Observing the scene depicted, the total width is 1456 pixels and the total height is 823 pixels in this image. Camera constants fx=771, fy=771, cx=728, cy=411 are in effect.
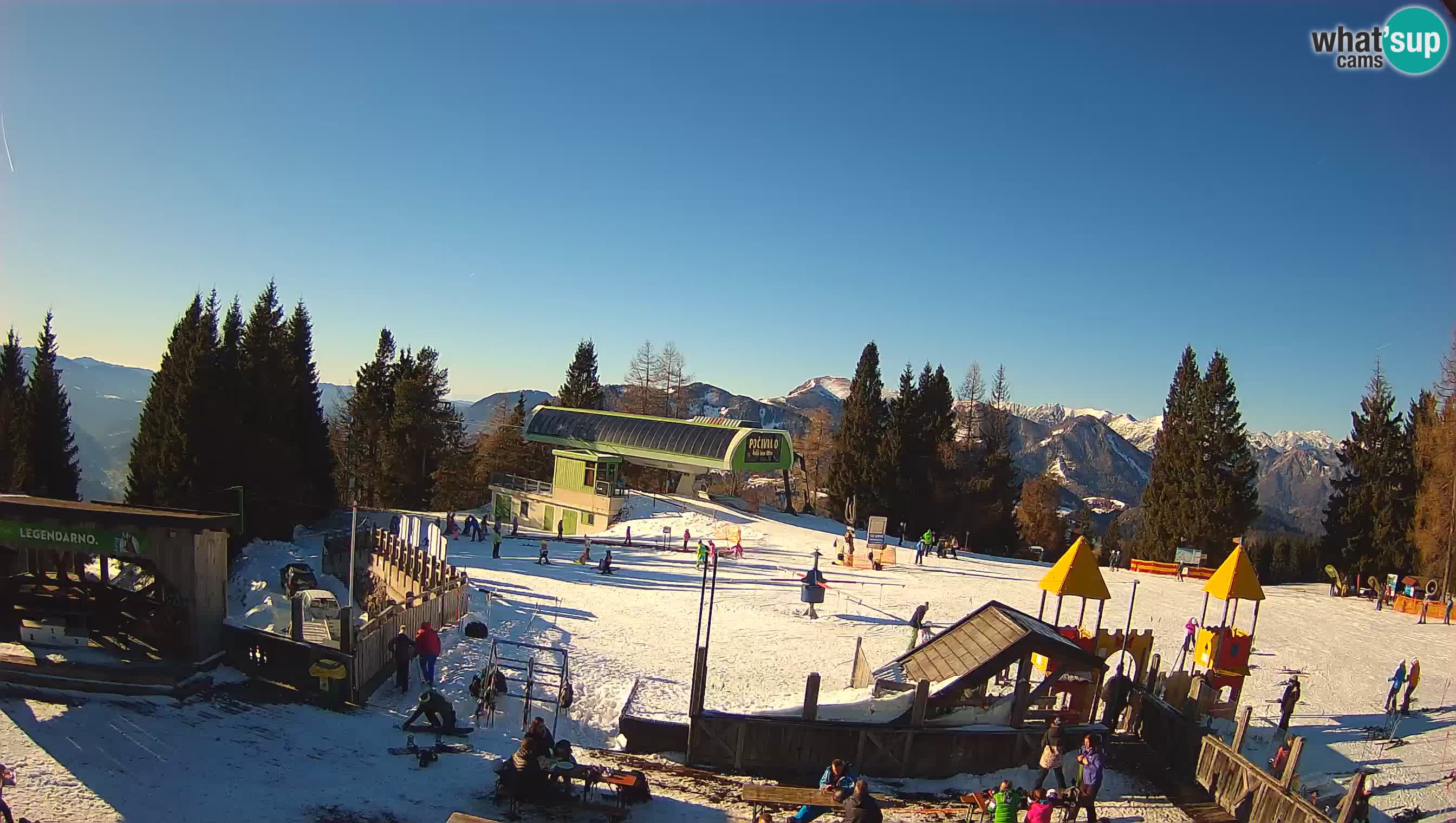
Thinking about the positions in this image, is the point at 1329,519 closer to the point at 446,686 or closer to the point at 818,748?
the point at 818,748

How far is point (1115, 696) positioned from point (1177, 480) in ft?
124

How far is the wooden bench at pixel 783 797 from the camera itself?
10750 millimetres

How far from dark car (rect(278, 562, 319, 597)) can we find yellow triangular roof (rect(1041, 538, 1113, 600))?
21.8 metres

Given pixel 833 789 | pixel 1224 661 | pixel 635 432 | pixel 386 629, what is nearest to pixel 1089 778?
pixel 833 789

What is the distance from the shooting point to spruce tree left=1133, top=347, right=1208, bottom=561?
45.8 meters

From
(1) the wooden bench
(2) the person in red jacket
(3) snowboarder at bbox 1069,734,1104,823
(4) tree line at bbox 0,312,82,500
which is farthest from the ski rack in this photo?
(4) tree line at bbox 0,312,82,500

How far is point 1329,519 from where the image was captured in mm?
45969

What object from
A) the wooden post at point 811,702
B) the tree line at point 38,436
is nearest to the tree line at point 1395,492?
the wooden post at point 811,702

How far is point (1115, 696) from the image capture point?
15.5 m

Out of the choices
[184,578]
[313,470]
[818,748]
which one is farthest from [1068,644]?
[313,470]

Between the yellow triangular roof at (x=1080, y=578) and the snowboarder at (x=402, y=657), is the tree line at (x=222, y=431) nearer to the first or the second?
the snowboarder at (x=402, y=657)

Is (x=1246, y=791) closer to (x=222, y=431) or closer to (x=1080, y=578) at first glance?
(x=1080, y=578)

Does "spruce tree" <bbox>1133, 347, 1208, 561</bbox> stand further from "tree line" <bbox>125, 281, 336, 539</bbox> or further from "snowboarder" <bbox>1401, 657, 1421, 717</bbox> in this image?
"tree line" <bbox>125, 281, 336, 539</bbox>

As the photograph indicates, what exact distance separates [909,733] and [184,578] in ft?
40.4
